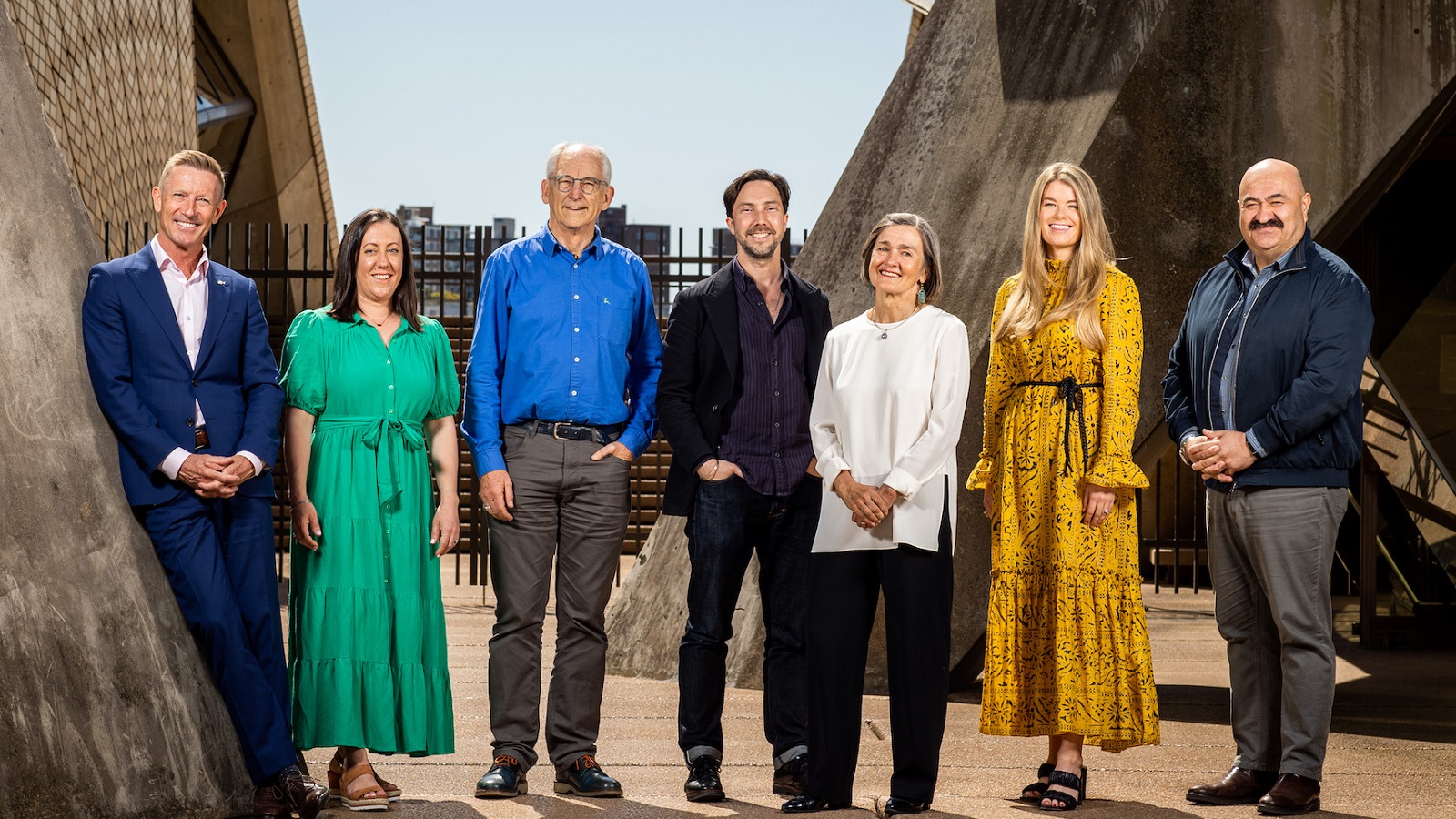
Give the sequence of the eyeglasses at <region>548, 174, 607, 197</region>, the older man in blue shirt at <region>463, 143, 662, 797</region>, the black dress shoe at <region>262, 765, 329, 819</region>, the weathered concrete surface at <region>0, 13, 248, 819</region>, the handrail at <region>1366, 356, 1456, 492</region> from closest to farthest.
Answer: the weathered concrete surface at <region>0, 13, 248, 819</region>, the black dress shoe at <region>262, 765, 329, 819</region>, the older man in blue shirt at <region>463, 143, 662, 797</region>, the eyeglasses at <region>548, 174, 607, 197</region>, the handrail at <region>1366, 356, 1456, 492</region>

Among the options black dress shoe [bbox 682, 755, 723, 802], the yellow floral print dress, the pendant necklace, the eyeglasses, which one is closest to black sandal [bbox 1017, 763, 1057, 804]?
the yellow floral print dress

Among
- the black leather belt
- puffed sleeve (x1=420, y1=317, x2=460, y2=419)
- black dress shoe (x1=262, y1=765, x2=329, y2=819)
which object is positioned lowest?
black dress shoe (x1=262, y1=765, x2=329, y2=819)

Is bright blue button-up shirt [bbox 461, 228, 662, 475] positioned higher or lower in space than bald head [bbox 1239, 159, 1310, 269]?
lower

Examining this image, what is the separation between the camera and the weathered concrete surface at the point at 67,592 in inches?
141

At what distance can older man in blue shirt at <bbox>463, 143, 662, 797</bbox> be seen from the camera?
4406 mm

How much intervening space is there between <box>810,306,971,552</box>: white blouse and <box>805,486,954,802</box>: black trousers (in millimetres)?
70

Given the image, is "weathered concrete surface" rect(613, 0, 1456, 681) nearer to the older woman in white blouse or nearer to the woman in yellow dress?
the woman in yellow dress

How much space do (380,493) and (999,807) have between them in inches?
83.0

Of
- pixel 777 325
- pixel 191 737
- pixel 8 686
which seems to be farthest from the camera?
pixel 777 325

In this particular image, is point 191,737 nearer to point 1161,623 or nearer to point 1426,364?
point 1161,623

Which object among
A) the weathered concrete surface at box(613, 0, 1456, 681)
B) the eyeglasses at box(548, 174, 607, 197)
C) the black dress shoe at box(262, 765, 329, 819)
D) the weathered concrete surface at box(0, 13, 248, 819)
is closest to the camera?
the weathered concrete surface at box(0, 13, 248, 819)

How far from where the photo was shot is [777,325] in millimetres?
4477

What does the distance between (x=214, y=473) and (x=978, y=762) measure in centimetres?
277

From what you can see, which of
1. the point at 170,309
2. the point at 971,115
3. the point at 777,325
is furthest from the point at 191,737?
the point at 971,115
